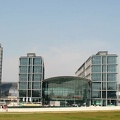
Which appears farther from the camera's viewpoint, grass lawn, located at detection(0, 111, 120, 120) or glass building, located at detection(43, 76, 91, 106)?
glass building, located at detection(43, 76, 91, 106)

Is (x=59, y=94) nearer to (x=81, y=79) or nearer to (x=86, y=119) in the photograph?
(x=81, y=79)

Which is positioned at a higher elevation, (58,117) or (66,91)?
(66,91)

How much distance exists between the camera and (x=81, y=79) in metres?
197

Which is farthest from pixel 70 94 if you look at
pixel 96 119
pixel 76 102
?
pixel 96 119

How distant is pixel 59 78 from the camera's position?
19375cm

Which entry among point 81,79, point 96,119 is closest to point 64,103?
point 81,79

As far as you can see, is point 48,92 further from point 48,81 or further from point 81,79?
point 81,79

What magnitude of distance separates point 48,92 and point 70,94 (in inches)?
554

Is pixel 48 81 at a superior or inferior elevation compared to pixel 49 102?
superior

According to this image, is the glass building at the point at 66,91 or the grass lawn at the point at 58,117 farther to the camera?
the glass building at the point at 66,91

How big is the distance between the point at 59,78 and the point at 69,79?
20.5 feet

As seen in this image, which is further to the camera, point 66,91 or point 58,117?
point 66,91

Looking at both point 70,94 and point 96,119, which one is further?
point 70,94

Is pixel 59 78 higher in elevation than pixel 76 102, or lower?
higher
